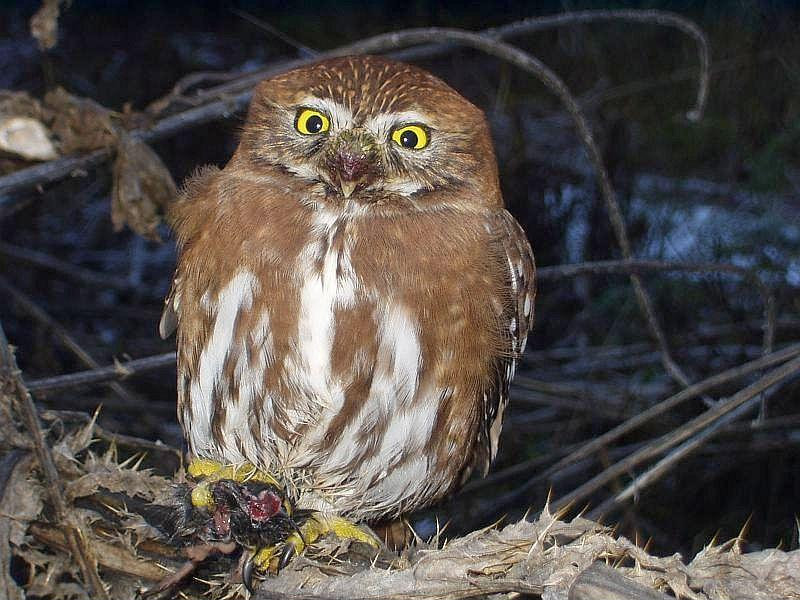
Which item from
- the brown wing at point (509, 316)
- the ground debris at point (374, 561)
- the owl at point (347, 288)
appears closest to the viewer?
the ground debris at point (374, 561)

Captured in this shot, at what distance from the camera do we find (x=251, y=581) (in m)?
2.01

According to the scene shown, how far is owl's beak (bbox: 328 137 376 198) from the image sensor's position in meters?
2.32

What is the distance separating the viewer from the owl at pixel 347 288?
2.31 metres

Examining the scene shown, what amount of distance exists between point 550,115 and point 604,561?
3600 millimetres

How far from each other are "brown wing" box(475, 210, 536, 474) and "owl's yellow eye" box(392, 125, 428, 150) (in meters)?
0.28

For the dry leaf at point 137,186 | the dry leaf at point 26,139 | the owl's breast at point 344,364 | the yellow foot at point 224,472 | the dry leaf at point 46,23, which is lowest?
the yellow foot at point 224,472

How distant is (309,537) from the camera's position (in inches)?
87.7

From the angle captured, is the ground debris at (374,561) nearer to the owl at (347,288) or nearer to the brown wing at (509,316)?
the owl at (347,288)

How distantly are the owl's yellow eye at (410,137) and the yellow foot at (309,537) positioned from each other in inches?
35.5

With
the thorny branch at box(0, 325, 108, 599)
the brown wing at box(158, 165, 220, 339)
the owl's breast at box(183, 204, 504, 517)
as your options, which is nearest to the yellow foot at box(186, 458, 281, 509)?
the owl's breast at box(183, 204, 504, 517)

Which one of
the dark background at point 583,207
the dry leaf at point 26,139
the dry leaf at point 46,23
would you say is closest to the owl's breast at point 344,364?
the dry leaf at point 26,139

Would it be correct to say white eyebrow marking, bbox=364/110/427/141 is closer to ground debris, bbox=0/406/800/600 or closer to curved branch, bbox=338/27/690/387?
curved branch, bbox=338/27/690/387

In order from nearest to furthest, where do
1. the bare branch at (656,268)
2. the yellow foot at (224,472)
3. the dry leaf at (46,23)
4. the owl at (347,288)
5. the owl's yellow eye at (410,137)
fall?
the yellow foot at (224,472) → the owl at (347,288) → the owl's yellow eye at (410,137) → the dry leaf at (46,23) → the bare branch at (656,268)

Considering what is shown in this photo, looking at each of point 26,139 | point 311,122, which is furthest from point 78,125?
point 311,122
